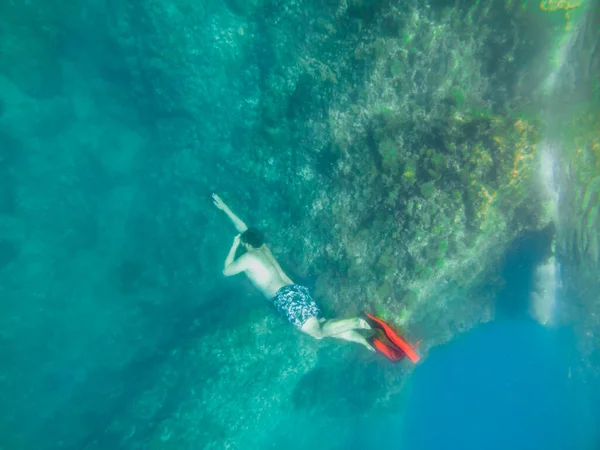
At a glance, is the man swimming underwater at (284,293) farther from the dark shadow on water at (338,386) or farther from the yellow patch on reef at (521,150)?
the dark shadow on water at (338,386)

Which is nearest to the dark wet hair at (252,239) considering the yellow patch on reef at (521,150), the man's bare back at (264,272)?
the man's bare back at (264,272)

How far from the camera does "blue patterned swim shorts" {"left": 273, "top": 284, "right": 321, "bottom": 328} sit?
6.92m

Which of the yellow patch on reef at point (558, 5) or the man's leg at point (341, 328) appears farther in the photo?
the man's leg at point (341, 328)

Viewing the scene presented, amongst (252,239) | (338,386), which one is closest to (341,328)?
(252,239)

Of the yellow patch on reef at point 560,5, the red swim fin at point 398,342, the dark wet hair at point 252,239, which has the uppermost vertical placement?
the yellow patch on reef at point 560,5

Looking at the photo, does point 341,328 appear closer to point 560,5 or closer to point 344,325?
point 344,325

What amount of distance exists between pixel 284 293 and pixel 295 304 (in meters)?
0.38

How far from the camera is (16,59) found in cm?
1147

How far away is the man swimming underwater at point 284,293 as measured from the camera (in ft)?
22.2

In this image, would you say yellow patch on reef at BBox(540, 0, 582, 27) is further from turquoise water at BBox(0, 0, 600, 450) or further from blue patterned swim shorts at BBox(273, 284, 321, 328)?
blue patterned swim shorts at BBox(273, 284, 321, 328)

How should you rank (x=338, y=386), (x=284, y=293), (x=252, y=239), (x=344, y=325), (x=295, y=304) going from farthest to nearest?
(x=338, y=386)
(x=252, y=239)
(x=284, y=293)
(x=295, y=304)
(x=344, y=325)

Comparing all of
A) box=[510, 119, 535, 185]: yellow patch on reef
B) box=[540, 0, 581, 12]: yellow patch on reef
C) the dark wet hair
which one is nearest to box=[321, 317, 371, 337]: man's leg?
the dark wet hair

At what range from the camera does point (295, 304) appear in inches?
275

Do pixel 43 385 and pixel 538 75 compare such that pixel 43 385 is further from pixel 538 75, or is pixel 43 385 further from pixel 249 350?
pixel 538 75
